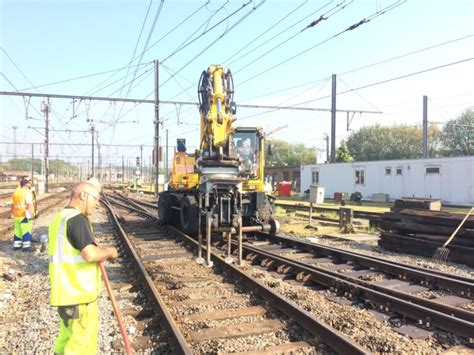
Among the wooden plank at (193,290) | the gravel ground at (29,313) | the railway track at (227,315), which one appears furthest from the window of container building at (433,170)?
the gravel ground at (29,313)

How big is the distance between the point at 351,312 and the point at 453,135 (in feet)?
258

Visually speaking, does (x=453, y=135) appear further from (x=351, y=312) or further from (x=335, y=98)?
(x=351, y=312)

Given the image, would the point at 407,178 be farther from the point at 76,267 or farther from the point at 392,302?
the point at 76,267

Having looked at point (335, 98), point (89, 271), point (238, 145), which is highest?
point (335, 98)

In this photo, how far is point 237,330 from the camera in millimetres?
5207

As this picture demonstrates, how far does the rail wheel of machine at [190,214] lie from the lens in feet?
39.9

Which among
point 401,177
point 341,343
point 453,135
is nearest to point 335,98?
point 401,177

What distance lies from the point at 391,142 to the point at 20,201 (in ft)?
258

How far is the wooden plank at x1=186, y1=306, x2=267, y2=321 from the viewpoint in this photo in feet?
18.6

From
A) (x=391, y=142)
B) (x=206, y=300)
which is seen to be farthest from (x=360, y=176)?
(x=391, y=142)

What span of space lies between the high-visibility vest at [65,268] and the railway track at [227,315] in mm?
1392

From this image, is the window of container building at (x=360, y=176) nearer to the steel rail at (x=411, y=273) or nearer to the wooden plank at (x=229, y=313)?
the steel rail at (x=411, y=273)

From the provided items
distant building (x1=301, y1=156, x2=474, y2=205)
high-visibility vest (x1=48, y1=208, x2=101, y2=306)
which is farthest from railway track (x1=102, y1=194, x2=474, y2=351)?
distant building (x1=301, y1=156, x2=474, y2=205)

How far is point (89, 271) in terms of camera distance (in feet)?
11.7
